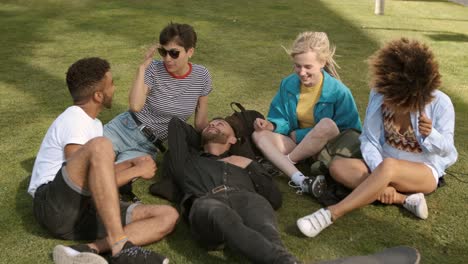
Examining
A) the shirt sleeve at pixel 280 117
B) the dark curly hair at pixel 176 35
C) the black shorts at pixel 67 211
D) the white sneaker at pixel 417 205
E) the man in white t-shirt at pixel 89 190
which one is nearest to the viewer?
the man in white t-shirt at pixel 89 190

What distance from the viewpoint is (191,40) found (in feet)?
12.8

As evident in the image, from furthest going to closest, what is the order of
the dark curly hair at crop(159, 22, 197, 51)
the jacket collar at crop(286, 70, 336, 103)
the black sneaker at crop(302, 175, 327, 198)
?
the jacket collar at crop(286, 70, 336, 103)
the dark curly hair at crop(159, 22, 197, 51)
the black sneaker at crop(302, 175, 327, 198)

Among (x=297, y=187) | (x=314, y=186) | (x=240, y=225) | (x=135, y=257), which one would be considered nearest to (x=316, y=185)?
(x=314, y=186)

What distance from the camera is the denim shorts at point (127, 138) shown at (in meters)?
3.93

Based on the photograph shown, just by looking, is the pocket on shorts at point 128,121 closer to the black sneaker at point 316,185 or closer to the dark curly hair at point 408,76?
the black sneaker at point 316,185

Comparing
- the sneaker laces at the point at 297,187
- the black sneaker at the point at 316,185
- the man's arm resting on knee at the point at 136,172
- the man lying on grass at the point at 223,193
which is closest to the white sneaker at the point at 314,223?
the man lying on grass at the point at 223,193

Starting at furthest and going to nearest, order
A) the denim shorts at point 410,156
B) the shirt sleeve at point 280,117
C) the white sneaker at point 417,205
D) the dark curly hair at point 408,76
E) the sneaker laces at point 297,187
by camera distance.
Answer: the shirt sleeve at point 280,117, the sneaker laces at point 297,187, the denim shorts at point 410,156, the white sneaker at point 417,205, the dark curly hair at point 408,76

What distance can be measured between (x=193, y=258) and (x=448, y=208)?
1609 millimetres

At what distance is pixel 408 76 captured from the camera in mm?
3178

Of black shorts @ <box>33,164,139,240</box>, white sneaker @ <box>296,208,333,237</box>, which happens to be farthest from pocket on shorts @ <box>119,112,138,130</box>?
white sneaker @ <box>296,208,333,237</box>

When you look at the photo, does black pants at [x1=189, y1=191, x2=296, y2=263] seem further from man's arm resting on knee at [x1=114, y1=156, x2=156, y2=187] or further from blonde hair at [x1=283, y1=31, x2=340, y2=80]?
blonde hair at [x1=283, y1=31, x2=340, y2=80]

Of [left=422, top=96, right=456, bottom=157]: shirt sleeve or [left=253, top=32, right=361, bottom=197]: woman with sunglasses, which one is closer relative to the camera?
[left=422, top=96, right=456, bottom=157]: shirt sleeve

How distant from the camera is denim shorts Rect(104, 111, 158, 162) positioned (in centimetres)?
393

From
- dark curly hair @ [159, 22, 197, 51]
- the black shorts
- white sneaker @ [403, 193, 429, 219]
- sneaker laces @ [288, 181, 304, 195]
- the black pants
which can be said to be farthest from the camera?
dark curly hair @ [159, 22, 197, 51]
